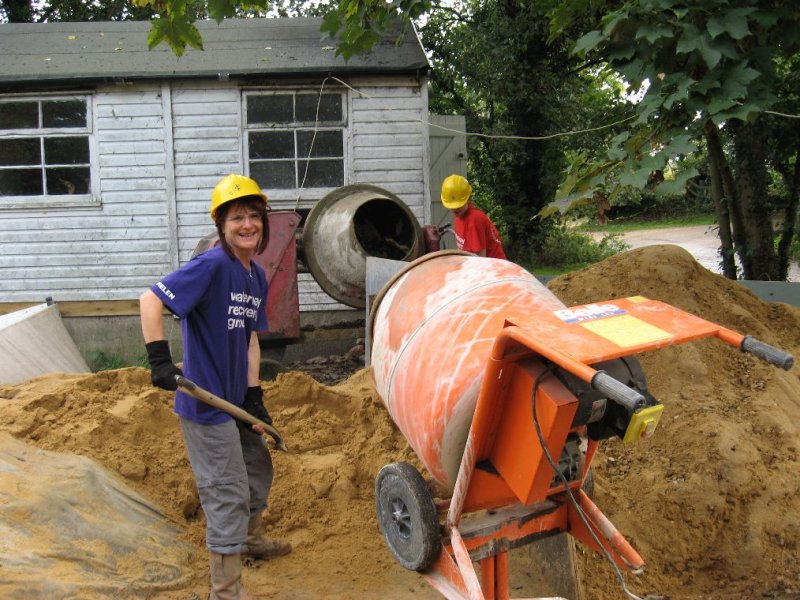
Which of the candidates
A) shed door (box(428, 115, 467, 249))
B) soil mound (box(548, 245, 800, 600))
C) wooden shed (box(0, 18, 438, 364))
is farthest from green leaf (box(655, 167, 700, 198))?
shed door (box(428, 115, 467, 249))

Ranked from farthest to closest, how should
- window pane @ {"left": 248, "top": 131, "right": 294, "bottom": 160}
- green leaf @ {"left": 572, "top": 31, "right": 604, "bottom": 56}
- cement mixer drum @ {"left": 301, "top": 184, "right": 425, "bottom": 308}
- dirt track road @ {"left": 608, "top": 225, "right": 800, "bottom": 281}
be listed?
dirt track road @ {"left": 608, "top": 225, "right": 800, "bottom": 281} → window pane @ {"left": 248, "top": 131, "right": 294, "bottom": 160} → cement mixer drum @ {"left": 301, "top": 184, "right": 425, "bottom": 308} → green leaf @ {"left": 572, "top": 31, "right": 604, "bottom": 56}

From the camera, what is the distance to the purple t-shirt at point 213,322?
10.2ft

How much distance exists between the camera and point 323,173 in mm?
9555

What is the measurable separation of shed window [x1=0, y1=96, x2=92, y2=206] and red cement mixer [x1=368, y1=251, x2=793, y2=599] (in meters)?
7.64

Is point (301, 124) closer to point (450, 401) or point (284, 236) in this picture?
point (284, 236)

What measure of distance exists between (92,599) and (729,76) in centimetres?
378

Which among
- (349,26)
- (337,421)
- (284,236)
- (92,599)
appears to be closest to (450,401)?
(92,599)

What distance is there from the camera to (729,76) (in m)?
3.58

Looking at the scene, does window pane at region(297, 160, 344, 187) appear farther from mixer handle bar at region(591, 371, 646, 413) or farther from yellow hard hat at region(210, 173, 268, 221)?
mixer handle bar at region(591, 371, 646, 413)

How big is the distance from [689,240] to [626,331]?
71.0 ft

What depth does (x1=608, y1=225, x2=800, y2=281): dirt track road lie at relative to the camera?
16.9 metres

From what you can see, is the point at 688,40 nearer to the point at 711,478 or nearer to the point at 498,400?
the point at 498,400

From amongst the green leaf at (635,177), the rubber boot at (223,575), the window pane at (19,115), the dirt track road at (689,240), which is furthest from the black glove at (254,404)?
the dirt track road at (689,240)

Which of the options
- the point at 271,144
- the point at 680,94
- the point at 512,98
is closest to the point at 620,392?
the point at 680,94
